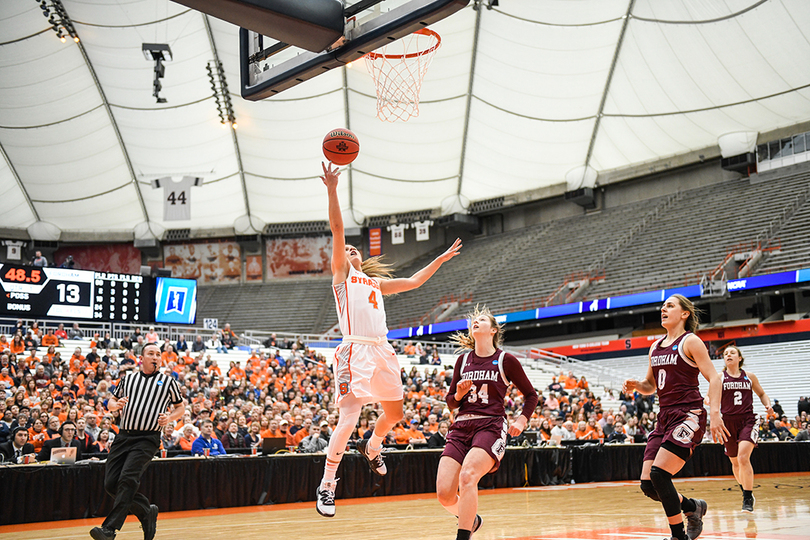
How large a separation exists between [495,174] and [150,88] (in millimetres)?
16361

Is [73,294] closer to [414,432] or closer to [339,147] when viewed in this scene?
[414,432]

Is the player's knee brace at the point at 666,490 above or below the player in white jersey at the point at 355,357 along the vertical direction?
below

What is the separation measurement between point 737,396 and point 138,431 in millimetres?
7303

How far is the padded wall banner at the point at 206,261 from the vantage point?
43.1 m

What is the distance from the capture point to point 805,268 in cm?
2530

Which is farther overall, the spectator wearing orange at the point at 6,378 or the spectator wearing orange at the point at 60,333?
the spectator wearing orange at the point at 60,333

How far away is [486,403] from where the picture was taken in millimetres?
5898

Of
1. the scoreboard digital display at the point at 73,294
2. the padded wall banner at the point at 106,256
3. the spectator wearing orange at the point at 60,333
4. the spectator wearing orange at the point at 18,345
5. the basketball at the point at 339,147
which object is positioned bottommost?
the spectator wearing orange at the point at 18,345

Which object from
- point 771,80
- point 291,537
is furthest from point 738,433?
point 771,80

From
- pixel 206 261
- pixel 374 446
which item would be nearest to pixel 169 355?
pixel 374 446

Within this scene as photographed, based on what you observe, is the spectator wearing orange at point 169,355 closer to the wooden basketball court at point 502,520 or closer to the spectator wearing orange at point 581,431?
the wooden basketball court at point 502,520

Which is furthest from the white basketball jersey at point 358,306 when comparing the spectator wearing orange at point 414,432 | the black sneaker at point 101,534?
the spectator wearing orange at point 414,432

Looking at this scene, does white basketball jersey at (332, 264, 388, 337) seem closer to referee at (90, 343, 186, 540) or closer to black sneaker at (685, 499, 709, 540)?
referee at (90, 343, 186, 540)

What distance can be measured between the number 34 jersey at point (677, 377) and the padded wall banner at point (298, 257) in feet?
121
